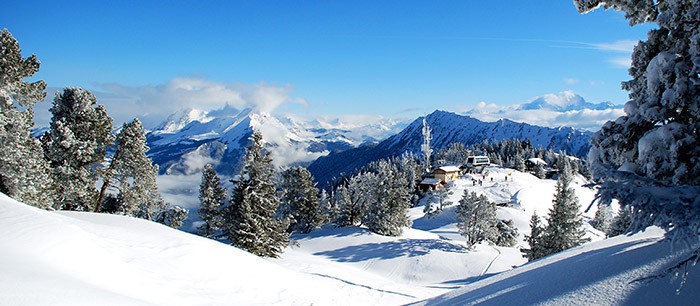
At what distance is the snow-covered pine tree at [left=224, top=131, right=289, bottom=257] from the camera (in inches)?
1122

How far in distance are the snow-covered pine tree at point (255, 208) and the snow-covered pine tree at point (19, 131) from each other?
38.8ft

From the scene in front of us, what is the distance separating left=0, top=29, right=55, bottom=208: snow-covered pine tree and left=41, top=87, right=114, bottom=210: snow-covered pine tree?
1.28m

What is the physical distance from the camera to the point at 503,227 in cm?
6172

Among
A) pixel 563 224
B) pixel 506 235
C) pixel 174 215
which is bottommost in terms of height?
pixel 506 235

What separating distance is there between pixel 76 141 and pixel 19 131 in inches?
116

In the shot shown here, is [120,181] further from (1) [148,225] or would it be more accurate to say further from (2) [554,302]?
(2) [554,302]

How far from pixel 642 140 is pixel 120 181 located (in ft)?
93.1

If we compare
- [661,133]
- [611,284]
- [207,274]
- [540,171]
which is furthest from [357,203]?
[540,171]

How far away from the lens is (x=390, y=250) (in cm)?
4034

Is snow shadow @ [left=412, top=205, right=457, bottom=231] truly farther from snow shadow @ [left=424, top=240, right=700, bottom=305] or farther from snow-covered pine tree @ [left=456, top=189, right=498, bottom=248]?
snow shadow @ [left=424, top=240, right=700, bottom=305]

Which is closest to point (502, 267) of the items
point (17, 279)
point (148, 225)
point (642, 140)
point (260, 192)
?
point (260, 192)

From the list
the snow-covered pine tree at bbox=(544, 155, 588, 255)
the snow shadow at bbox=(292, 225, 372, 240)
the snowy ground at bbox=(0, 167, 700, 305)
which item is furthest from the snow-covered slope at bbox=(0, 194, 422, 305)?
the snow shadow at bbox=(292, 225, 372, 240)

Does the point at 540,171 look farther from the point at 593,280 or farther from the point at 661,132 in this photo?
the point at 661,132

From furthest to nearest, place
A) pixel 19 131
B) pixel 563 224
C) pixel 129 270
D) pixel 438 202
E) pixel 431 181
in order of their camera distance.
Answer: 1. pixel 431 181
2. pixel 438 202
3. pixel 563 224
4. pixel 19 131
5. pixel 129 270
